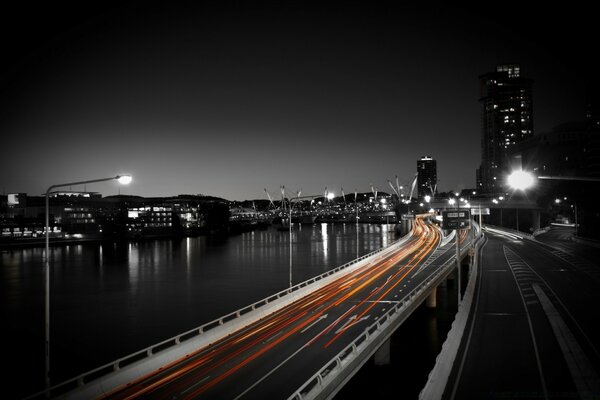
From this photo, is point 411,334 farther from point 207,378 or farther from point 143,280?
point 143,280

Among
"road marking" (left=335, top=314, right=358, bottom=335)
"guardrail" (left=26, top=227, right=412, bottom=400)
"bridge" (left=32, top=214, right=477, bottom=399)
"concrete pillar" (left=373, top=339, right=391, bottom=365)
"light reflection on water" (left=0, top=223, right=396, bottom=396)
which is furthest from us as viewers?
"light reflection on water" (left=0, top=223, right=396, bottom=396)

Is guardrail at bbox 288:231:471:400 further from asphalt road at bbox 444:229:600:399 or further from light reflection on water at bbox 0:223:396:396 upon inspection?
light reflection on water at bbox 0:223:396:396

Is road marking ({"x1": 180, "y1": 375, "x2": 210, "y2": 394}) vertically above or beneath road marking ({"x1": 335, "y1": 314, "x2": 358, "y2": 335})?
above

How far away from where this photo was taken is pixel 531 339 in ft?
72.0

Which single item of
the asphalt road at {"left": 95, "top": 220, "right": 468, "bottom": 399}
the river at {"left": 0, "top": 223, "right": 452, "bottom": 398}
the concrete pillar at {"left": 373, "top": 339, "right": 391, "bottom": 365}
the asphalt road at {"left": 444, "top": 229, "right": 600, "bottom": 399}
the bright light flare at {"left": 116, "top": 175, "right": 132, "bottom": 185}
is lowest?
the river at {"left": 0, "top": 223, "right": 452, "bottom": 398}

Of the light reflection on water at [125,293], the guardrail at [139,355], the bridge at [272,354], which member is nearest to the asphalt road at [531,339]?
the bridge at [272,354]

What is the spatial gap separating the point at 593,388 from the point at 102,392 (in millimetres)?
15886


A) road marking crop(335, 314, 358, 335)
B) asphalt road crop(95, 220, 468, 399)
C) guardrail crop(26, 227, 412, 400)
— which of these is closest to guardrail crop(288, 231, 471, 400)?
asphalt road crop(95, 220, 468, 399)

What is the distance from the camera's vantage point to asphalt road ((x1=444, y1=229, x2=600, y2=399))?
16.3 metres

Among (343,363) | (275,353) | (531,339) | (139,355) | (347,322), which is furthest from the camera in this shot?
(139,355)

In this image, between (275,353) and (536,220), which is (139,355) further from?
(536,220)

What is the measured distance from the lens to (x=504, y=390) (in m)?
16.1

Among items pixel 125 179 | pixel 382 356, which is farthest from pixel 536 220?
pixel 125 179

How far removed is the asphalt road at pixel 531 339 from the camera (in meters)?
16.3
